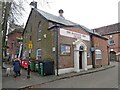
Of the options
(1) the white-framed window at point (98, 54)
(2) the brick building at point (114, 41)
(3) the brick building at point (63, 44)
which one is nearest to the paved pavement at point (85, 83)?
(3) the brick building at point (63, 44)

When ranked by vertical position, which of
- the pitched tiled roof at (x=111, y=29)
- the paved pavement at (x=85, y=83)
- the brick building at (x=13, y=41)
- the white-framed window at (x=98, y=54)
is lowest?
the paved pavement at (x=85, y=83)

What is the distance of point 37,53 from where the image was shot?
75.1 ft

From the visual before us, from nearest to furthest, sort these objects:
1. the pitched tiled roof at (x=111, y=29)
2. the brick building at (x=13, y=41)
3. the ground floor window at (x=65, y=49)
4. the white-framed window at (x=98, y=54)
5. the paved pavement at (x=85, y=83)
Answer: the paved pavement at (x=85, y=83) < the ground floor window at (x=65, y=49) < the white-framed window at (x=98, y=54) < the brick building at (x=13, y=41) < the pitched tiled roof at (x=111, y=29)

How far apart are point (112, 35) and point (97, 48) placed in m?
23.5

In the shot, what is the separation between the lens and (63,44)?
62.8ft

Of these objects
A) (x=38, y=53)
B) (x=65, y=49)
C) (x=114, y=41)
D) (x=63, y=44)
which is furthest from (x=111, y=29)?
(x=63, y=44)

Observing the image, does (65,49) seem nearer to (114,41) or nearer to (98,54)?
(98,54)

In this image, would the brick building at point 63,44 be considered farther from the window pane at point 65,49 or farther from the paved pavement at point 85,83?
the paved pavement at point 85,83

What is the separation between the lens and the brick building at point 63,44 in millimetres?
18719

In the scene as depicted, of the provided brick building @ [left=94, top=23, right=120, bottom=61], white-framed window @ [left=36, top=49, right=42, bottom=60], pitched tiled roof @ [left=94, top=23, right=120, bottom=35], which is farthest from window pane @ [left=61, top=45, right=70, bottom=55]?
pitched tiled roof @ [left=94, top=23, right=120, bottom=35]

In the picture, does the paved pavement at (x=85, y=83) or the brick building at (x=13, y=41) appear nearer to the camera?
the paved pavement at (x=85, y=83)

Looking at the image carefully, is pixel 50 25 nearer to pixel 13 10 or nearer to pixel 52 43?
pixel 52 43

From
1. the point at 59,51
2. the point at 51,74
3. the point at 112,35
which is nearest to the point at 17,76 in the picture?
the point at 51,74

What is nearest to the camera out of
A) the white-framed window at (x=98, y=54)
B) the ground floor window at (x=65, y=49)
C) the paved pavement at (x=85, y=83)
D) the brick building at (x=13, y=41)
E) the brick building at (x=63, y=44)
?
the paved pavement at (x=85, y=83)
